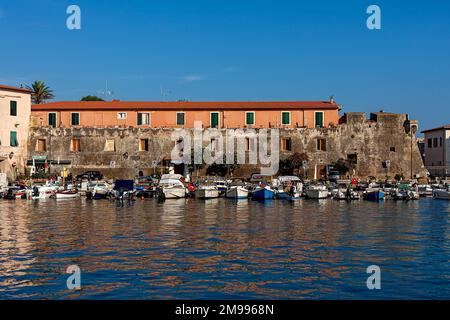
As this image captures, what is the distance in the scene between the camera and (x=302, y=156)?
222ft

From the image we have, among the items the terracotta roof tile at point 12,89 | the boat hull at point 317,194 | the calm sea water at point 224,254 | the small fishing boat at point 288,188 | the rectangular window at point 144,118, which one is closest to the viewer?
the calm sea water at point 224,254

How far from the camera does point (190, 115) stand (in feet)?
231

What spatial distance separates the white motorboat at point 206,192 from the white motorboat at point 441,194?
785 inches

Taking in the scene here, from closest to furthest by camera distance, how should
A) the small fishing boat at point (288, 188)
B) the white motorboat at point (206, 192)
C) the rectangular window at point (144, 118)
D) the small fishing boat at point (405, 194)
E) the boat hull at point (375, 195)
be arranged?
the boat hull at point (375, 195) → the small fishing boat at point (405, 194) → the white motorboat at point (206, 192) → the small fishing boat at point (288, 188) → the rectangular window at point (144, 118)

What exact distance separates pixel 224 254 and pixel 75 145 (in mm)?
50917

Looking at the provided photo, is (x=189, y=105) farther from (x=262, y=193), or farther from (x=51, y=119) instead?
(x=262, y=193)

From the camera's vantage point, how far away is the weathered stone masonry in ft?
227

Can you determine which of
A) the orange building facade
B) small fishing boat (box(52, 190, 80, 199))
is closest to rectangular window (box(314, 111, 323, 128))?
the orange building facade

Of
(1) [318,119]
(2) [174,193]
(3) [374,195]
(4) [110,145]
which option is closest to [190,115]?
(4) [110,145]

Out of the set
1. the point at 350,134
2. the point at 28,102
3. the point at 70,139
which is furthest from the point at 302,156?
the point at 28,102

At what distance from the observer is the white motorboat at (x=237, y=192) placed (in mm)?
53031

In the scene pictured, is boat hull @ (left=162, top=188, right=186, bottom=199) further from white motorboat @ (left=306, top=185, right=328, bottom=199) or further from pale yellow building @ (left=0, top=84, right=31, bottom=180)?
pale yellow building @ (left=0, top=84, right=31, bottom=180)

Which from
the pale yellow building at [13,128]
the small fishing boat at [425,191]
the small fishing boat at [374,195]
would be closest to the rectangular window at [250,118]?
the small fishing boat at [374,195]

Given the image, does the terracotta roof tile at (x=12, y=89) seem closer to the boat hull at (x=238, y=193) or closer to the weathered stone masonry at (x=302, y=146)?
the weathered stone masonry at (x=302, y=146)
